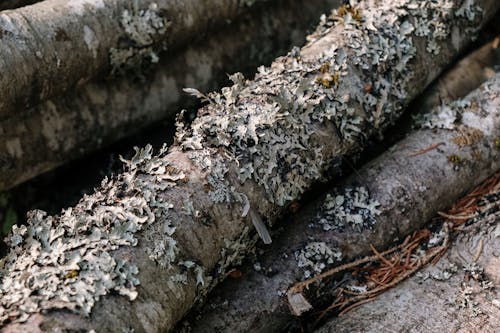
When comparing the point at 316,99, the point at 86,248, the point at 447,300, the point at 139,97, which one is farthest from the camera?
the point at 139,97

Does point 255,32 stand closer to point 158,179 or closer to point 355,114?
point 355,114

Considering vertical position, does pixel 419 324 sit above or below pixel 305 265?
below

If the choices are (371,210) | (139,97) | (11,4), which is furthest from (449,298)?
(11,4)

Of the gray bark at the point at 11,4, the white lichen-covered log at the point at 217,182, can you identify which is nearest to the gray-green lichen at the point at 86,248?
the white lichen-covered log at the point at 217,182

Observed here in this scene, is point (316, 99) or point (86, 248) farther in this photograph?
point (316, 99)

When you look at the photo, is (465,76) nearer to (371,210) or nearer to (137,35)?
(371,210)

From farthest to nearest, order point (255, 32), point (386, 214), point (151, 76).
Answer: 1. point (255, 32)
2. point (151, 76)
3. point (386, 214)

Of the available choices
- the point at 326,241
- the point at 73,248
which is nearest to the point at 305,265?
the point at 326,241
